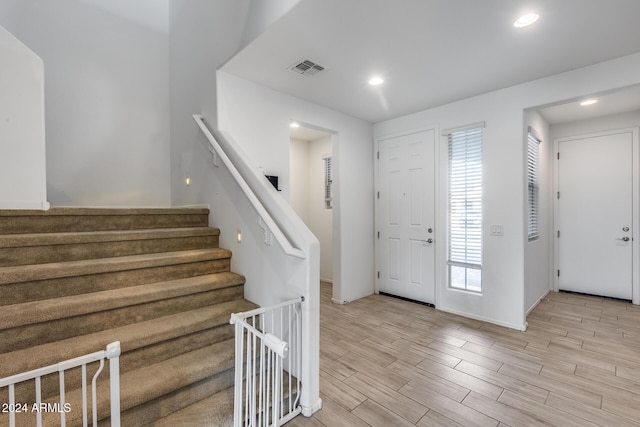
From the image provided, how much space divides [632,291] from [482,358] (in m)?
3.09

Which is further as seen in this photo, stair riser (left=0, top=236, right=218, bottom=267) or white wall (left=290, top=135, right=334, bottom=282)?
white wall (left=290, top=135, right=334, bottom=282)

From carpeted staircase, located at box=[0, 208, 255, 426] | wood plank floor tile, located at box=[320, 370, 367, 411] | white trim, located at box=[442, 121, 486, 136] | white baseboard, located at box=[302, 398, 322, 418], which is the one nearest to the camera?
carpeted staircase, located at box=[0, 208, 255, 426]

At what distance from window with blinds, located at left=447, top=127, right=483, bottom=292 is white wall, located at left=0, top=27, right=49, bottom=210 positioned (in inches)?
148

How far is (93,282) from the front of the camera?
1.90m

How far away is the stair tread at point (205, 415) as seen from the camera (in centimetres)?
152

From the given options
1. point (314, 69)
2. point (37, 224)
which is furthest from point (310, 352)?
point (314, 69)

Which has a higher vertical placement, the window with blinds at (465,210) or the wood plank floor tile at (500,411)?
the window with blinds at (465,210)

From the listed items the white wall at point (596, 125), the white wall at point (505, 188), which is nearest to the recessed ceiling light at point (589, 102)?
the white wall at point (596, 125)

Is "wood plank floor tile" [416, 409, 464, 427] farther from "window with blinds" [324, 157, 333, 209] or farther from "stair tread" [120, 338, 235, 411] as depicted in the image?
"window with blinds" [324, 157, 333, 209]

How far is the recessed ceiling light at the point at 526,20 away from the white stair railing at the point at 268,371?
238 centimetres

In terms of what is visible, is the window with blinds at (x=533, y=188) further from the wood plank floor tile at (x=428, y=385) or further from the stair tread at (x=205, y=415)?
the stair tread at (x=205, y=415)

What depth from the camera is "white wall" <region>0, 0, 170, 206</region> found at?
10.5 ft

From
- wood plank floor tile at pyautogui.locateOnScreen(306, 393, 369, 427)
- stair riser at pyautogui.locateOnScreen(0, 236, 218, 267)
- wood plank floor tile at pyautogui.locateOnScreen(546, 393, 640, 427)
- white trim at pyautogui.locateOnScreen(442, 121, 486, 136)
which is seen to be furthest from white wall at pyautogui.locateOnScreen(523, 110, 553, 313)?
stair riser at pyautogui.locateOnScreen(0, 236, 218, 267)

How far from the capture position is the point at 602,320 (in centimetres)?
330
